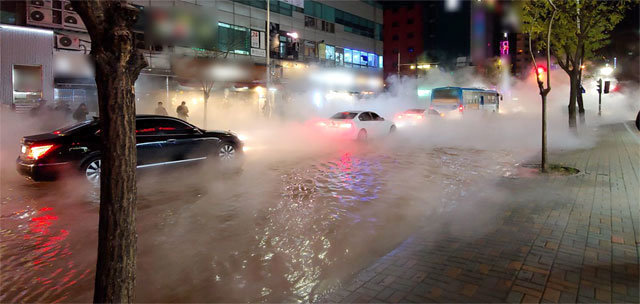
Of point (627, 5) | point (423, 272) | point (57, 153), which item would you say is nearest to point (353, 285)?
point (423, 272)

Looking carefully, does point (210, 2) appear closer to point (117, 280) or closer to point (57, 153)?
point (57, 153)

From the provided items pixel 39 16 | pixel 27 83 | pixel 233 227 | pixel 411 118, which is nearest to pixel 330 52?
pixel 411 118

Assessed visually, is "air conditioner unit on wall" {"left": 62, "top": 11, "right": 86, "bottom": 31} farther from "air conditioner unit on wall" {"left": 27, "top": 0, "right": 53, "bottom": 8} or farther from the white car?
the white car

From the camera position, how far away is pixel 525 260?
13.5 ft

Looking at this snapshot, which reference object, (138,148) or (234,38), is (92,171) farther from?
(234,38)

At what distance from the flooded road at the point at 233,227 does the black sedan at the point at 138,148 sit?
38 cm

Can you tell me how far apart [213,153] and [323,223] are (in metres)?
5.27

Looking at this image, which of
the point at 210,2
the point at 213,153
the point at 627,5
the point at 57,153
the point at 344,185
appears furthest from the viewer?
the point at 210,2

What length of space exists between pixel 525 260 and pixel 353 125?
11969 millimetres

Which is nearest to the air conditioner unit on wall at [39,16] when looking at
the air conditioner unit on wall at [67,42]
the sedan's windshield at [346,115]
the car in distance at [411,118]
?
the air conditioner unit on wall at [67,42]

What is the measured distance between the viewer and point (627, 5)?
13.5 metres

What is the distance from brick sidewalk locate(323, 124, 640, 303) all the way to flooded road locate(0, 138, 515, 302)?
451 mm

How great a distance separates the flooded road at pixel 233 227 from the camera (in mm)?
3879

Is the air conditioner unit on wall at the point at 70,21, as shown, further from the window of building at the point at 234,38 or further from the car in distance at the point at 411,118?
the car in distance at the point at 411,118
